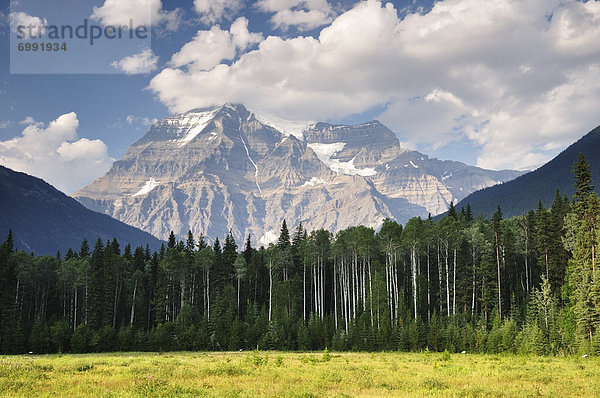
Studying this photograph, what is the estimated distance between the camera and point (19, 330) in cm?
7688

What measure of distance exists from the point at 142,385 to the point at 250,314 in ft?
204

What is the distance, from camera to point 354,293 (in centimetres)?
8425

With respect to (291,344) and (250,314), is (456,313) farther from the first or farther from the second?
(250,314)

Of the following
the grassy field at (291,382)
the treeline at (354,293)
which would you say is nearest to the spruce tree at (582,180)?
the treeline at (354,293)

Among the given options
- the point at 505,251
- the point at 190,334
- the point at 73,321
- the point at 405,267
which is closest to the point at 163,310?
the point at 190,334

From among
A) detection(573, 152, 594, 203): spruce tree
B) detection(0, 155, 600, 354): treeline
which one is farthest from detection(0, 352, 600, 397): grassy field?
detection(573, 152, 594, 203): spruce tree

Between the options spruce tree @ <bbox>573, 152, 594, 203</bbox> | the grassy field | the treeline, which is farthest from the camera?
the treeline

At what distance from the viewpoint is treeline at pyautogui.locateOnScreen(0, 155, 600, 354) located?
59562 mm

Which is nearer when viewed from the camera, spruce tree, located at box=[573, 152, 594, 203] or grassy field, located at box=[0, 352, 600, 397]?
grassy field, located at box=[0, 352, 600, 397]

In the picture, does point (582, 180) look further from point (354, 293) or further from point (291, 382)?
point (291, 382)

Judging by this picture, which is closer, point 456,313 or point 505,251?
point 456,313

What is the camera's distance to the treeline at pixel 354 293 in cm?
5956

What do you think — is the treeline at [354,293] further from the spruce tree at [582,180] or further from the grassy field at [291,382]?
the grassy field at [291,382]

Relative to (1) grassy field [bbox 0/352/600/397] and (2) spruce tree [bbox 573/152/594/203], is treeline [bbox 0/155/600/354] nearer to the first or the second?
(2) spruce tree [bbox 573/152/594/203]
